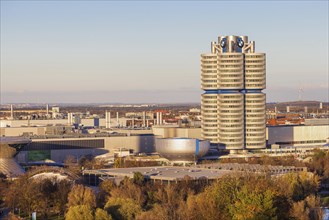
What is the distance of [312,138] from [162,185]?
54.8 m

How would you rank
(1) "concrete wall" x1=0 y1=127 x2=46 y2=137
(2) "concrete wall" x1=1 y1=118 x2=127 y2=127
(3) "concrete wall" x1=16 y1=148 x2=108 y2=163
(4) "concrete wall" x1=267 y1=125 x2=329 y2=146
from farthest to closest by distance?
(2) "concrete wall" x1=1 y1=118 x2=127 y2=127, (1) "concrete wall" x1=0 y1=127 x2=46 y2=137, (4) "concrete wall" x1=267 y1=125 x2=329 y2=146, (3) "concrete wall" x1=16 y1=148 x2=108 y2=163

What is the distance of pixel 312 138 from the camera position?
356 ft

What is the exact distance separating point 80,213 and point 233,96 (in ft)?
163

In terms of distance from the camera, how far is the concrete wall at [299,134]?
10331 cm

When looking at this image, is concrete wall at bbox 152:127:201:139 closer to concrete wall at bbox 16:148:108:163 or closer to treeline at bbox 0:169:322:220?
concrete wall at bbox 16:148:108:163

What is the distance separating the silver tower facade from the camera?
91.8 meters

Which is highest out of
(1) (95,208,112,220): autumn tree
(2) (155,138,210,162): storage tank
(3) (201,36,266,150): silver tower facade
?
(3) (201,36,266,150): silver tower facade

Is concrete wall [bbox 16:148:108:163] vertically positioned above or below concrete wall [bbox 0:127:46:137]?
below

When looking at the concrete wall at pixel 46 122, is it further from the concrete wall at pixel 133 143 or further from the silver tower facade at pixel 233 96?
the silver tower facade at pixel 233 96

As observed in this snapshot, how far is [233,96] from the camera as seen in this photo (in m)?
91.8

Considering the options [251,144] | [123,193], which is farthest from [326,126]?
[123,193]

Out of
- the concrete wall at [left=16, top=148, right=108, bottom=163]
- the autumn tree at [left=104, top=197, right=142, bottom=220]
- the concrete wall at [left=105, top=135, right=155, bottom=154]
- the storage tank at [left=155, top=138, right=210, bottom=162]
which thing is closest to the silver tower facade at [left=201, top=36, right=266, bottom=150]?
the concrete wall at [left=105, top=135, right=155, bottom=154]

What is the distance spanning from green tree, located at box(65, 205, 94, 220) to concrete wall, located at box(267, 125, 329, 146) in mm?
60810

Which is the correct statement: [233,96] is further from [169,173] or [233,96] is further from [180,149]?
[169,173]
